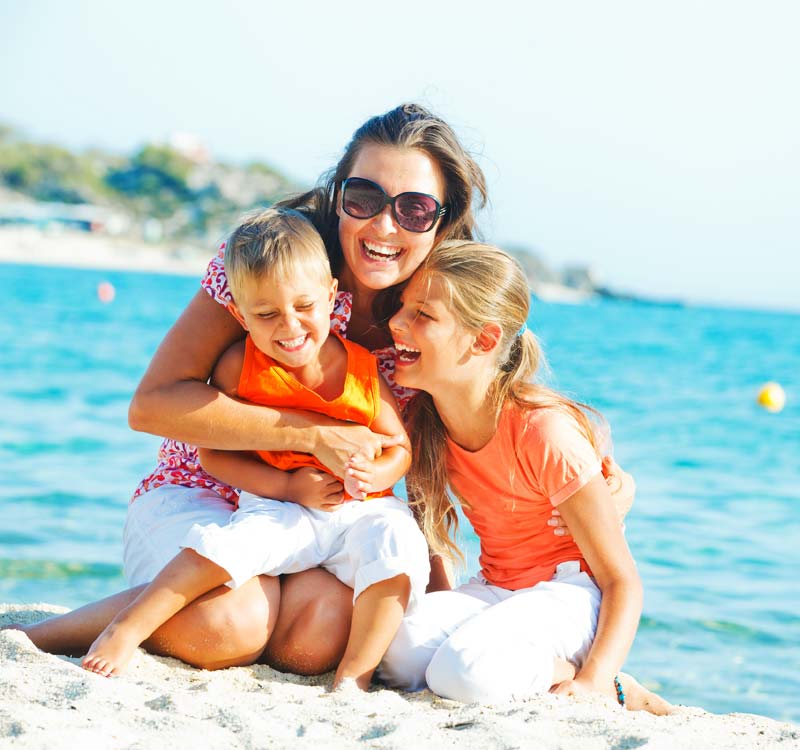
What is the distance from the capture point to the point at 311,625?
10.4 feet

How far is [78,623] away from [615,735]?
65.3 inches

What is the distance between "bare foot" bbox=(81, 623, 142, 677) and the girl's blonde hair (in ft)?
3.60

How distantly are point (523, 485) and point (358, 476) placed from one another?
23.6 inches

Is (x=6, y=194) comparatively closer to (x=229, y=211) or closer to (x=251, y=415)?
(x=229, y=211)

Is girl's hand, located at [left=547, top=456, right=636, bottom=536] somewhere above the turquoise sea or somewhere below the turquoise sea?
above

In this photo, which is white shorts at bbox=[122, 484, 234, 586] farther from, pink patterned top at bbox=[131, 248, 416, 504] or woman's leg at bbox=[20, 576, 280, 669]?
woman's leg at bbox=[20, 576, 280, 669]

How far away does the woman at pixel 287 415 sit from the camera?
124 inches

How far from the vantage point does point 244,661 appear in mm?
3186

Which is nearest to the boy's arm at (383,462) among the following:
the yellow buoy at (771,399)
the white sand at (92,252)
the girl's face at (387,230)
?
the girl's face at (387,230)

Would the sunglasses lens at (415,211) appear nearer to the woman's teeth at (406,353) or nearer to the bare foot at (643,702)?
the woman's teeth at (406,353)

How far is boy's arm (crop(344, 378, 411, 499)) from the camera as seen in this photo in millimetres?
3119

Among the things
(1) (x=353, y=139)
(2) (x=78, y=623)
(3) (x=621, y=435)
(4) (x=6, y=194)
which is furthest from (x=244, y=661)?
(4) (x=6, y=194)

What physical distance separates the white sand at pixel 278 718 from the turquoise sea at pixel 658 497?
126 cm

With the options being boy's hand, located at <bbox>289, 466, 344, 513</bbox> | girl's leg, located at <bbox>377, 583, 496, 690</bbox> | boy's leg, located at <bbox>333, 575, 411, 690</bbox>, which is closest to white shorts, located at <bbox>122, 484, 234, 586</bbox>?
boy's hand, located at <bbox>289, 466, 344, 513</bbox>
